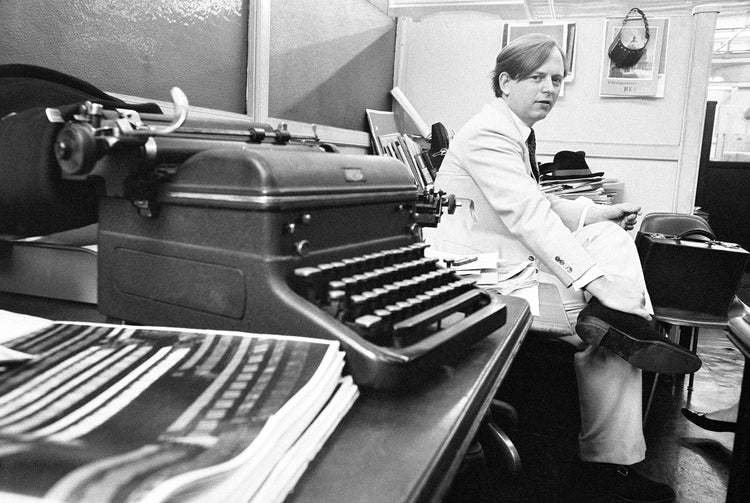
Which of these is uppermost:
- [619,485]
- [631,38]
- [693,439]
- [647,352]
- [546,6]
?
[546,6]

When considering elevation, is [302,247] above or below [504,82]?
below

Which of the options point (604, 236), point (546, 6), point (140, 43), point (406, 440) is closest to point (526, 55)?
point (604, 236)

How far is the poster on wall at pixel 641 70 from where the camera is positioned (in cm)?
318

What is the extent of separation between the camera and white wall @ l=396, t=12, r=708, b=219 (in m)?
3.23

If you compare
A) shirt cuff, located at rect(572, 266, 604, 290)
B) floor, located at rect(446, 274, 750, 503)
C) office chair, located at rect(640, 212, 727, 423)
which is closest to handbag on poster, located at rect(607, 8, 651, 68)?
office chair, located at rect(640, 212, 727, 423)

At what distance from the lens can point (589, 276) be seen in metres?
1.66

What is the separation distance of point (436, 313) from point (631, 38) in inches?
118

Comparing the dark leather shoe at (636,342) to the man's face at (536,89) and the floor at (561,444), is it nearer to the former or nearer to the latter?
the floor at (561,444)

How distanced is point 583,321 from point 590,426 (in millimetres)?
534

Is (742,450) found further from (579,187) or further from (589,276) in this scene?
(579,187)

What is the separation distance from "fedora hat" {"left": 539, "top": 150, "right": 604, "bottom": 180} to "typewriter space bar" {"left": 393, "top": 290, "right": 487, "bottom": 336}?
86.3 inches

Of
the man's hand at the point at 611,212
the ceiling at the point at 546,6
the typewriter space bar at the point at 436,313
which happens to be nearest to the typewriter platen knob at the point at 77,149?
the typewriter space bar at the point at 436,313

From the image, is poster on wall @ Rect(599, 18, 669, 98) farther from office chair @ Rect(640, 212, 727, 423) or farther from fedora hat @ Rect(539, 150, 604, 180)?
office chair @ Rect(640, 212, 727, 423)

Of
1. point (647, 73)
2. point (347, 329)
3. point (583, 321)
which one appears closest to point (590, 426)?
point (583, 321)
